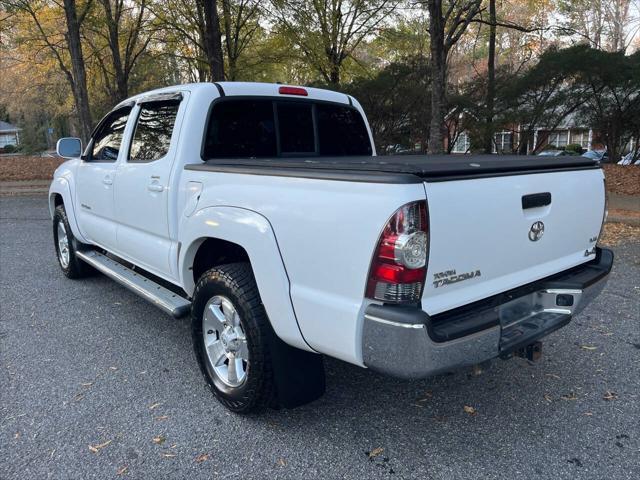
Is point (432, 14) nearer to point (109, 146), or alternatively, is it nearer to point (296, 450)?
point (109, 146)

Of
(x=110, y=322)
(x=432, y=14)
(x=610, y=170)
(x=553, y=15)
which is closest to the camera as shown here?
(x=110, y=322)

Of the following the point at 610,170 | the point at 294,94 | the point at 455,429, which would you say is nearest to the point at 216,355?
the point at 455,429

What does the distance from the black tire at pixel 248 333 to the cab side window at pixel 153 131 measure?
1223 millimetres

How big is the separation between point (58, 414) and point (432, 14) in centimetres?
1009

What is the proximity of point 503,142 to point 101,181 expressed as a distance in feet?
37.7

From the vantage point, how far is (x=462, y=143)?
14922 millimetres

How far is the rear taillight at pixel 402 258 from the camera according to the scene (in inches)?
81.0

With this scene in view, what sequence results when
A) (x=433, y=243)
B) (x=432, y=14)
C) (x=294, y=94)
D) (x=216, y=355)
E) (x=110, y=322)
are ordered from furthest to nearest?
(x=432, y=14) < (x=110, y=322) < (x=294, y=94) < (x=216, y=355) < (x=433, y=243)

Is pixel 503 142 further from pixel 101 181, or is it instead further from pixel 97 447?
pixel 97 447

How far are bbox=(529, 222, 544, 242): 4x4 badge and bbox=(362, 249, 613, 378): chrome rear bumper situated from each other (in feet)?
→ 0.94

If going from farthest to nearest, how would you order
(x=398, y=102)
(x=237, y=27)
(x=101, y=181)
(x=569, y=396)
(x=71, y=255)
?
(x=237, y=27)
(x=398, y=102)
(x=71, y=255)
(x=101, y=181)
(x=569, y=396)

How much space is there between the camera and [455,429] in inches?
112

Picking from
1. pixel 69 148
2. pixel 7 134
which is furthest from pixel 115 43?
pixel 7 134

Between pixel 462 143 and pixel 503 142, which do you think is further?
pixel 462 143
